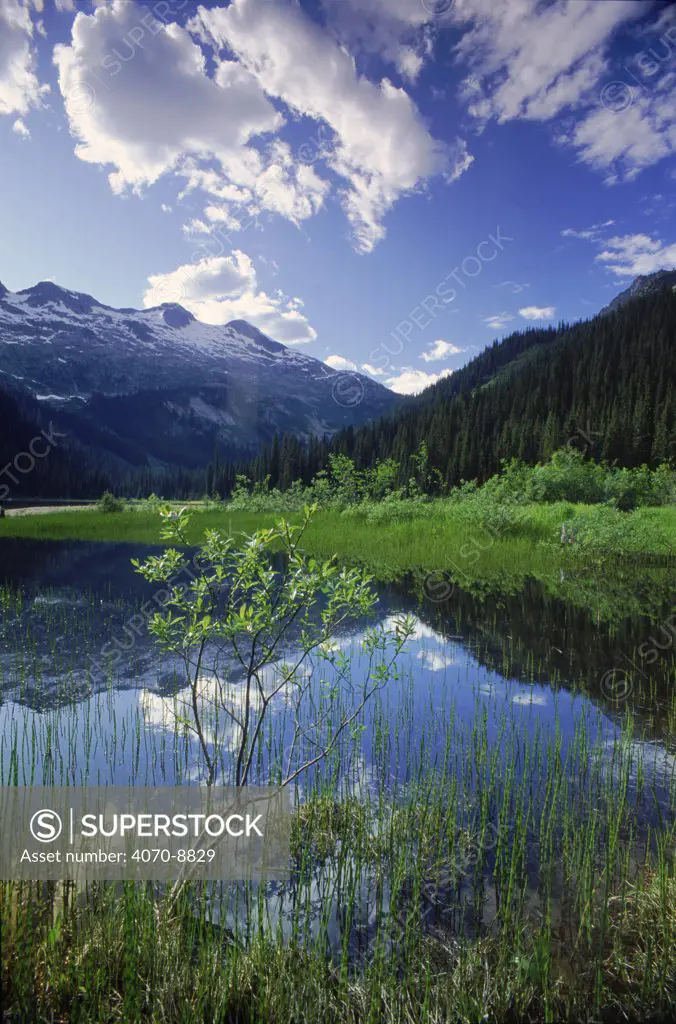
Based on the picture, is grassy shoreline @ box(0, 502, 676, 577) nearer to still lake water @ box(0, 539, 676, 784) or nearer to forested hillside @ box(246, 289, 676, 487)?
still lake water @ box(0, 539, 676, 784)

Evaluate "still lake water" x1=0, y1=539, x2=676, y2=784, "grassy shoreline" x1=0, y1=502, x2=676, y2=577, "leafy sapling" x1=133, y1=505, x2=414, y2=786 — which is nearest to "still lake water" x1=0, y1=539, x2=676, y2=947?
"still lake water" x1=0, y1=539, x2=676, y2=784

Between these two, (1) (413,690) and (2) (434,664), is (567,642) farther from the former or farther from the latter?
(1) (413,690)

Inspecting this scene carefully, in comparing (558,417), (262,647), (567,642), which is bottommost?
(567,642)

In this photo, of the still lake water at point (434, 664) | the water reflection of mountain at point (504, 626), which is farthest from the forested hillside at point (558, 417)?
the still lake water at point (434, 664)

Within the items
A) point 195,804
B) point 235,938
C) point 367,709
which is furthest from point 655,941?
point 367,709

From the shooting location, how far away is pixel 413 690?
793cm

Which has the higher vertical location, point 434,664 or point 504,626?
point 504,626

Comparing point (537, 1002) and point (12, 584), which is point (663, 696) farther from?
point (12, 584)

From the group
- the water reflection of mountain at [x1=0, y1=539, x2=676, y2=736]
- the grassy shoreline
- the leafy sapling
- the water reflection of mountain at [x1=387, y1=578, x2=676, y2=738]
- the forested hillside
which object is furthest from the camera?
the forested hillside

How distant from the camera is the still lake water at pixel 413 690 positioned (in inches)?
212

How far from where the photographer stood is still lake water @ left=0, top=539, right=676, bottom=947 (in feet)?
17.7

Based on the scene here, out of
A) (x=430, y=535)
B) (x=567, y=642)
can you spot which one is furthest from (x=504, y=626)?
(x=430, y=535)

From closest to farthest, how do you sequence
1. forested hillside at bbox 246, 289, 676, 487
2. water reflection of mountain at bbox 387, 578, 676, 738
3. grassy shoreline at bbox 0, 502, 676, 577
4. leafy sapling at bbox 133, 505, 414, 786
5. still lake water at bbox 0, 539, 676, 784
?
leafy sapling at bbox 133, 505, 414, 786 < still lake water at bbox 0, 539, 676, 784 < water reflection of mountain at bbox 387, 578, 676, 738 < grassy shoreline at bbox 0, 502, 676, 577 < forested hillside at bbox 246, 289, 676, 487

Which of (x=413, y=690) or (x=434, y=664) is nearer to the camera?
(x=413, y=690)
